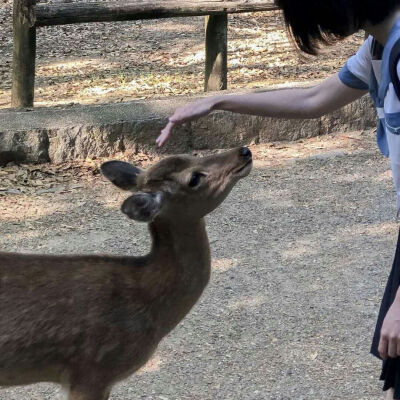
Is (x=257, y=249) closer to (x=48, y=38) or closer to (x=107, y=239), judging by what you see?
(x=107, y=239)

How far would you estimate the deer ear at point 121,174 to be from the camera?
3949mm

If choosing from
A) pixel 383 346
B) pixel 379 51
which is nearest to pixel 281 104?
pixel 379 51

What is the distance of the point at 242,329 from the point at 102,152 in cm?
264

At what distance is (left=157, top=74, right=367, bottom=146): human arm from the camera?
341 cm

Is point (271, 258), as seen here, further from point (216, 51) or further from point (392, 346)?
point (216, 51)

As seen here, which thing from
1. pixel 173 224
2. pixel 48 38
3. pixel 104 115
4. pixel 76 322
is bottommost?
pixel 48 38

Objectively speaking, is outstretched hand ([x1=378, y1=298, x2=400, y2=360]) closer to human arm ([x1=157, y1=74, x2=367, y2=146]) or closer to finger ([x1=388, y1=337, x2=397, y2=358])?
finger ([x1=388, y1=337, x2=397, y2=358])

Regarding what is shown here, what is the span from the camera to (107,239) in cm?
590

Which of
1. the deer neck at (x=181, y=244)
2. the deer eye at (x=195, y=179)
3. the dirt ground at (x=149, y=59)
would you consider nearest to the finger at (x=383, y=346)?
the deer neck at (x=181, y=244)

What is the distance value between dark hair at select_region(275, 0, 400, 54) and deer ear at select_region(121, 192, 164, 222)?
1.03 metres

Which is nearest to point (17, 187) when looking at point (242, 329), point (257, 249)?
point (257, 249)

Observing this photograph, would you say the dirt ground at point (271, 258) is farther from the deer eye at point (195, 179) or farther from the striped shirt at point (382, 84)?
the striped shirt at point (382, 84)

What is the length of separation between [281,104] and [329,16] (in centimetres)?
96

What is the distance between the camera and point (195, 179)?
149 inches
